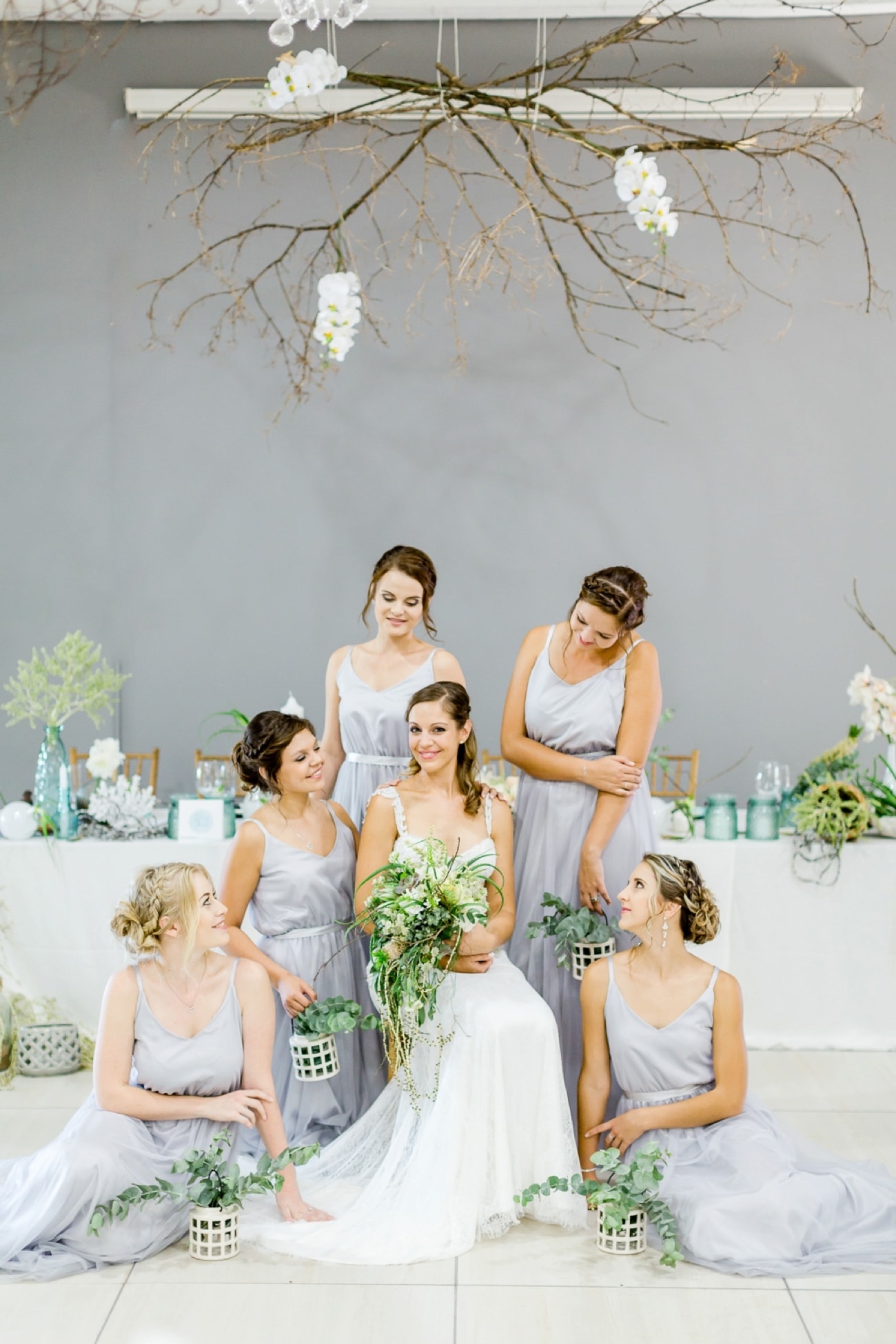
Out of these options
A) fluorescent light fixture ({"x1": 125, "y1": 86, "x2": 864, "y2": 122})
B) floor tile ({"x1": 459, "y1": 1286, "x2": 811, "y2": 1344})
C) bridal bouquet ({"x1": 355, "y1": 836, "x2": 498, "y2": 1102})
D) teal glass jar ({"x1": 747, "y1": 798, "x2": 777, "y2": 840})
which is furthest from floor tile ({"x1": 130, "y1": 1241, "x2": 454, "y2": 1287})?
fluorescent light fixture ({"x1": 125, "y1": 86, "x2": 864, "y2": 122})

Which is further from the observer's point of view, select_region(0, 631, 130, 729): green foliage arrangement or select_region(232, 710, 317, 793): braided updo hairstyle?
select_region(0, 631, 130, 729): green foliage arrangement

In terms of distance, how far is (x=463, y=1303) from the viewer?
276cm

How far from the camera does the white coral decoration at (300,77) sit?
316 cm

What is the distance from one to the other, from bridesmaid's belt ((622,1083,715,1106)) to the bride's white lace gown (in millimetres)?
214

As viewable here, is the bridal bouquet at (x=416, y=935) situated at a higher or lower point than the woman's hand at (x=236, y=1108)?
higher

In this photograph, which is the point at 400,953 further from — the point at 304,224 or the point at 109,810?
the point at 304,224

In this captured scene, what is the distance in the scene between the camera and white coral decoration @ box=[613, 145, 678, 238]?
3.19m

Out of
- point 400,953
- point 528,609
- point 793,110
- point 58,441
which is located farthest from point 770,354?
point 400,953

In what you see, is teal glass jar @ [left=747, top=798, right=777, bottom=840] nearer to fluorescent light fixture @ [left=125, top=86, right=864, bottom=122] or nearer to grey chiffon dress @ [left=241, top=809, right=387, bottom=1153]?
grey chiffon dress @ [left=241, top=809, right=387, bottom=1153]

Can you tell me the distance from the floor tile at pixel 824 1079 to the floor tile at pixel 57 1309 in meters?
2.16

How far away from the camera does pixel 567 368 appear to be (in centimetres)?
662

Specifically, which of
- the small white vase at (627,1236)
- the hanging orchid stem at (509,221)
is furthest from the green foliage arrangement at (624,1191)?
the hanging orchid stem at (509,221)

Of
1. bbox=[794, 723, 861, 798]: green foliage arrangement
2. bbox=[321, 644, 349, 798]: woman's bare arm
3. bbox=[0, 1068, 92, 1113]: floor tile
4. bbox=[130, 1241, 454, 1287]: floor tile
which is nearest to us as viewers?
bbox=[130, 1241, 454, 1287]: floor tile

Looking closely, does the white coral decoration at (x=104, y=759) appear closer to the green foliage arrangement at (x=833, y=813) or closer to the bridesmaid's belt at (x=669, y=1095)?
the bridesmaid's belt at (x=669, y=1095)
